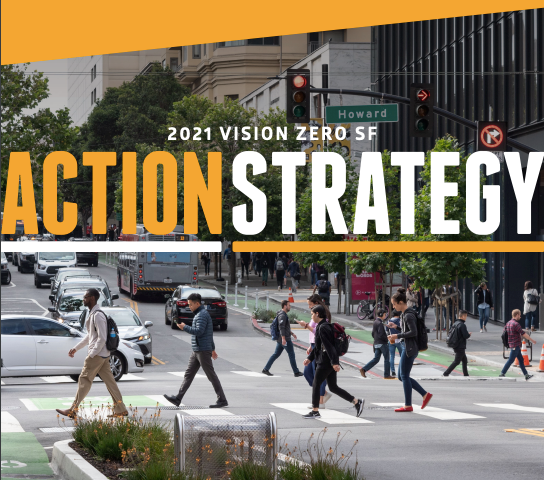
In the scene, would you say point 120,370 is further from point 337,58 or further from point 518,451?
point 337,58

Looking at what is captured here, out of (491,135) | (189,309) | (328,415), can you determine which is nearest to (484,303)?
(189,309)

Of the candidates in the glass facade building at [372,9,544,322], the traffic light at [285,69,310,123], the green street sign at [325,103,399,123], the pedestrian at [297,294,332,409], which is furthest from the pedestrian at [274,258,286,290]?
the pedestrian at [297,294,332,409]

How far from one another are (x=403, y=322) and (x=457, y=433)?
2.41m

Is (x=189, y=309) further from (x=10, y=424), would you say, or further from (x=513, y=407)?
(x=10, y=424)

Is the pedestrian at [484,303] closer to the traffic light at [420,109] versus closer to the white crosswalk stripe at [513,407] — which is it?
the traffic light at [420,109]

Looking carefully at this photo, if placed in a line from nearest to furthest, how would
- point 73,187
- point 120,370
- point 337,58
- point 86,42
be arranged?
point 86,42
point 120,370
point 337,58
point 73,187

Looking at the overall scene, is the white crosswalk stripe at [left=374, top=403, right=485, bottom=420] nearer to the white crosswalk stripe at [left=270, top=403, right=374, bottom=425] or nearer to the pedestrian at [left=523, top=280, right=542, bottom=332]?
the white crosswalk stripe at [left=270, top=403, right=374, bottom=425]

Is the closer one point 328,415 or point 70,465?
point 70,465

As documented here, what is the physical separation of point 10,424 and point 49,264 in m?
36.1

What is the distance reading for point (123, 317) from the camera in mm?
24203

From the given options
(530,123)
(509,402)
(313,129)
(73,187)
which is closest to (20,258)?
(313,129)

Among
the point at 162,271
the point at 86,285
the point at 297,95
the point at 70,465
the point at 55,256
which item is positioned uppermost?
the point at 297,95

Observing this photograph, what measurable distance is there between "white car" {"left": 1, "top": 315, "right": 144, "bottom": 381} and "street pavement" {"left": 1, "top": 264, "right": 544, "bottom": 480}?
0.41 metres

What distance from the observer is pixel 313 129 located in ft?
171
